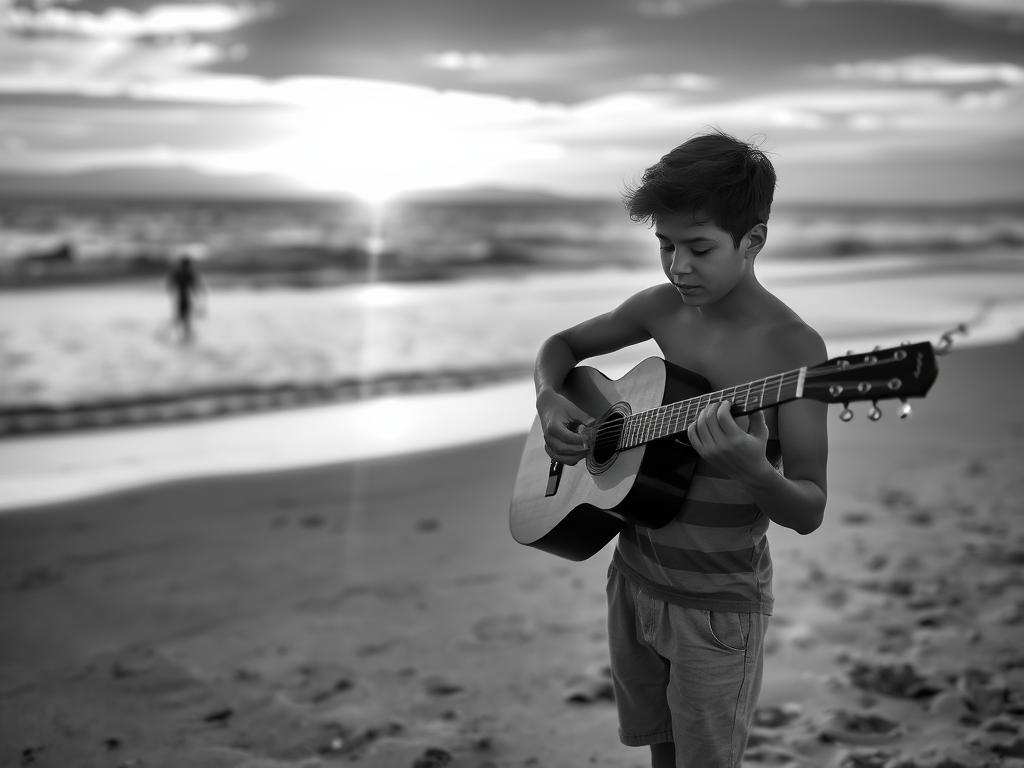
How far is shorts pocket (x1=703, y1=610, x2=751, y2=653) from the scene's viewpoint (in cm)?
203

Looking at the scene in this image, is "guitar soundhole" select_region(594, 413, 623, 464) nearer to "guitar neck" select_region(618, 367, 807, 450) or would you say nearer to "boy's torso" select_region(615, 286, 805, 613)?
"guitar neck" select_region(618, 367, 807, 450)

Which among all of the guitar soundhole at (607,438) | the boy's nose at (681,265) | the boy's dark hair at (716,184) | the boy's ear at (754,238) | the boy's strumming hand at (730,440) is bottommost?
the guitar soundhole at (607,438)

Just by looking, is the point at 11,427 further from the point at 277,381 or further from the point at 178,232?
the point at 178,232

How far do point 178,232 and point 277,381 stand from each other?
1088 inches

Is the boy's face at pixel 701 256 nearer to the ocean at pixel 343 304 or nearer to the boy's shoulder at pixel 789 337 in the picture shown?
the boy's shoulder at pixel 789 337

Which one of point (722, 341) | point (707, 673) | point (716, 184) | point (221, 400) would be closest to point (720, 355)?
point (722, 341)

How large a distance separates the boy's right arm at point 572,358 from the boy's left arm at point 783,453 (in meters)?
0.51

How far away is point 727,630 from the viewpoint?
204 centimetres

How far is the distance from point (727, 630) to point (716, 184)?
39.4 inches

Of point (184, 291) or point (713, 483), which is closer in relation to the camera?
point (713, 483)

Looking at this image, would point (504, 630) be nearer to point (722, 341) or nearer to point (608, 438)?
point (608, 438)

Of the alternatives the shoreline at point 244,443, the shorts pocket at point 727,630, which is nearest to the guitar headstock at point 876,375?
the shorts pocket at point 727,630

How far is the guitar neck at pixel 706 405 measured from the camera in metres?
1.75

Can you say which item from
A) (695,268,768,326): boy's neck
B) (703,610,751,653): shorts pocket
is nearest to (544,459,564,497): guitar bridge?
(703,610,751,653): shorts pocket
